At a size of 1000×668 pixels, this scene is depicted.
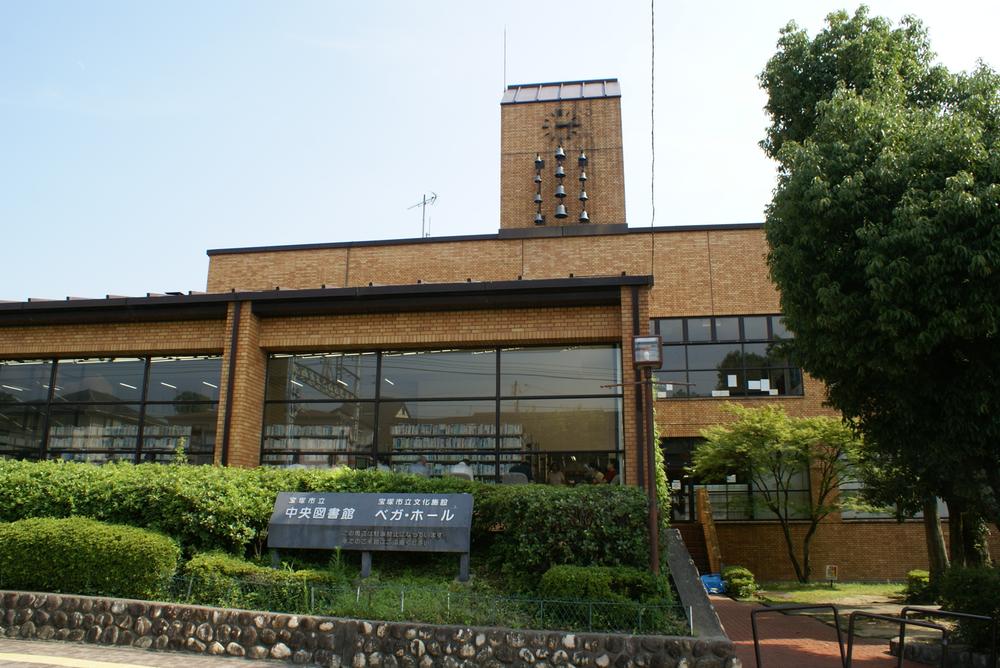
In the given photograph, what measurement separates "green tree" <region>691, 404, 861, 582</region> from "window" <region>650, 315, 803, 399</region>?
1353mm

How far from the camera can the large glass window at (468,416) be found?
1470 cm

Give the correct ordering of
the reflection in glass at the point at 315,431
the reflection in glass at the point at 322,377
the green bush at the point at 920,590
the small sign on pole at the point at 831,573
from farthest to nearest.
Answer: the small sign on pole at the point at 831,573 < the green bush at the point at 920,590 < the reflection in glass at the point at 322,377 < the reflection in glass at the point at 315,431

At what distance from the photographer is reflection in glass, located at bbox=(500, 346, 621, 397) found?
14.8 meters

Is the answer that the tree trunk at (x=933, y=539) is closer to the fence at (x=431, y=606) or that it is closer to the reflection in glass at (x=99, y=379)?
the fence at (x=431, y=606)

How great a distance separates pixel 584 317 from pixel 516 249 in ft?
45.1

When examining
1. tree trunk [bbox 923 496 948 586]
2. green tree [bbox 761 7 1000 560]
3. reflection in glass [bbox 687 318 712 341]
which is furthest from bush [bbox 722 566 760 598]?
reflection in glass [bbox 687 318 712 341]

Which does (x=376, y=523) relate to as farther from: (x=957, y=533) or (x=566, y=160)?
(x=566, y=160)

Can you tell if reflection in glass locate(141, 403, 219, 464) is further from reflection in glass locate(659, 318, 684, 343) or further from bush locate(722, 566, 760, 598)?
reflection in glass locate(659, 318, 684, 343)

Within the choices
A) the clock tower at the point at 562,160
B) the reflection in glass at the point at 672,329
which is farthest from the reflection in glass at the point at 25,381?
the reflection in glass at the point at 672,329

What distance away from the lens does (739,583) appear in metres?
19.8

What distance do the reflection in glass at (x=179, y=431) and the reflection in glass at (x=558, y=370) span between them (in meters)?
5.78

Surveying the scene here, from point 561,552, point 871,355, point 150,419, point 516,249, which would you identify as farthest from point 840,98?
point 516,249

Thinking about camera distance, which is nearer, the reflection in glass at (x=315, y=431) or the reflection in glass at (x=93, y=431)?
the reflection in glass at (x=315, y=431)

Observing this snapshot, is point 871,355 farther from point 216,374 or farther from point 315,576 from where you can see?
point 216,374
